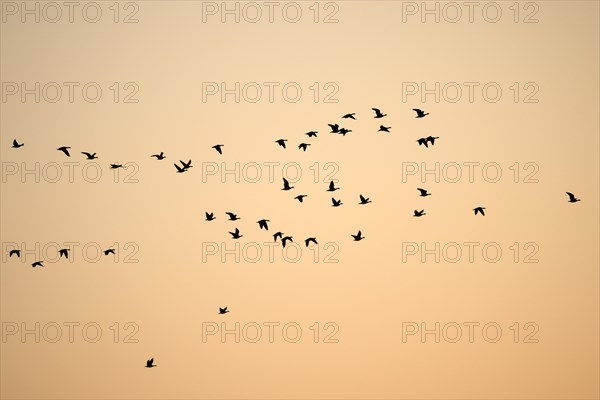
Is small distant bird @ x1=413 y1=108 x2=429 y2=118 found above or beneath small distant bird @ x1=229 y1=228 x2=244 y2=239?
above

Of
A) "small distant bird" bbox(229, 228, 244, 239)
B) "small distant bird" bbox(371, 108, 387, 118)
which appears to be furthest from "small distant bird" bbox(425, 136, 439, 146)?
"small distant bird" bbox(229, 228, 244, 239)

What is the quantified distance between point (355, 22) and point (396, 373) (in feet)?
4.63

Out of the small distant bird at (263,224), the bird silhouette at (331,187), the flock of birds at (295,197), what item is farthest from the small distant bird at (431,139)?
the small distant bird at (263,224)

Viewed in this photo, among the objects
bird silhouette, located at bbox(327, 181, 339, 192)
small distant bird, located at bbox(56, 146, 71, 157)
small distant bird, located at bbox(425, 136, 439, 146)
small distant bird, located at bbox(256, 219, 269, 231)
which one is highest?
small distant bird, located at bbox(425, 136, 439, 146)

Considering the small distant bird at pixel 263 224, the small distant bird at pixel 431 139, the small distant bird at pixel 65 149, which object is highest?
the small distant bird at pixel 431 139

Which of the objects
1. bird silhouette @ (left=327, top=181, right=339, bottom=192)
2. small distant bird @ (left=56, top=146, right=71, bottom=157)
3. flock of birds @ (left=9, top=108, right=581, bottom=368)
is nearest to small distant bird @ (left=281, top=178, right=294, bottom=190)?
flock of birds @ (left=9, top=108, right=581, bottom=368)

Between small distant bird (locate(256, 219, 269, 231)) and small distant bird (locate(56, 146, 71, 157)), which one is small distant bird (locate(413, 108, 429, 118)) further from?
small distant bird (locate(56, 146, 71, 157))

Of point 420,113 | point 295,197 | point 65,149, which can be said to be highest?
point 420,113

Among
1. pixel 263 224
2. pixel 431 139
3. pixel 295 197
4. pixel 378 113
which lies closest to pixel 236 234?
pixel 263 224

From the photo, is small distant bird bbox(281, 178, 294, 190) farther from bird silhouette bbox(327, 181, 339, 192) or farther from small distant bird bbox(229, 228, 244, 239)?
small distant bird bbox(229, 228, 244, 239)

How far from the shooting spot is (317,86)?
7.02ft

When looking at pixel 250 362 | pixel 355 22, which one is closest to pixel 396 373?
→ pixel 250 362

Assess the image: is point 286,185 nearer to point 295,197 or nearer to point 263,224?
point 295,197

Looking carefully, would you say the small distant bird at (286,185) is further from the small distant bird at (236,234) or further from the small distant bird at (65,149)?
the small distant bird at (65,149)
